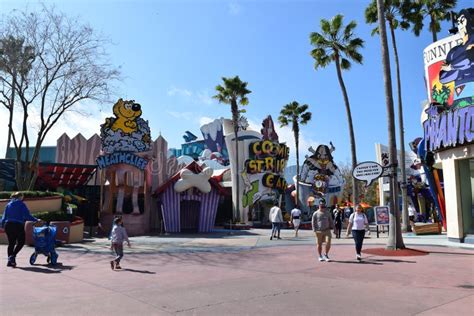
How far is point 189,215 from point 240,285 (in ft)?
64.1

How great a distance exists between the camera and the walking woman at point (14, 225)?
10.1m

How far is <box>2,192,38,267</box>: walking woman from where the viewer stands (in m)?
10.1

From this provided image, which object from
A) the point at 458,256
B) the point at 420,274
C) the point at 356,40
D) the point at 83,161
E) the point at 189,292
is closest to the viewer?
the point at 189,292

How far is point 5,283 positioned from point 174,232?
16.1 meters

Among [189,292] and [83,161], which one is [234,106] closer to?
[83,161]

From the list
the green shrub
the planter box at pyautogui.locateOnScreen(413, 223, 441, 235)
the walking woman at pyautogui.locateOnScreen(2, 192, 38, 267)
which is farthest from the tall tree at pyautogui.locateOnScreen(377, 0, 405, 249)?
the green shrub

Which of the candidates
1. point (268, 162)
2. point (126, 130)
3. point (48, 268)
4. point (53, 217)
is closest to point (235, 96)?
point (268, 162)

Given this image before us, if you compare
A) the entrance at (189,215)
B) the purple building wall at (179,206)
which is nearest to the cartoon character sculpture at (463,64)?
the purple building wall at (179,206)

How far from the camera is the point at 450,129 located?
15.8m

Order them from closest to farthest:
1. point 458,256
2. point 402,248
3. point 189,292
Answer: point 189,292 → point 458,256 → point 402,248

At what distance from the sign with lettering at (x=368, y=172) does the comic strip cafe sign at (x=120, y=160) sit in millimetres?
12098

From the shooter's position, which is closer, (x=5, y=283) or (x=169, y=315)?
(x=169, y=315)

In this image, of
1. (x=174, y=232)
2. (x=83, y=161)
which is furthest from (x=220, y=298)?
(x=83, y=161)

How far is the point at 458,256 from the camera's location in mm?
12695
